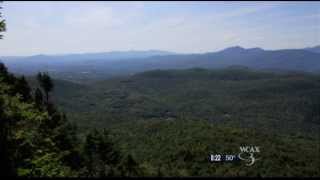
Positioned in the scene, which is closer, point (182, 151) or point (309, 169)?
point (309, 169)

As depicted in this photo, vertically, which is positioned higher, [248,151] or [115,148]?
[115,148]

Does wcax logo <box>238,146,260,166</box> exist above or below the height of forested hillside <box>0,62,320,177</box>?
below

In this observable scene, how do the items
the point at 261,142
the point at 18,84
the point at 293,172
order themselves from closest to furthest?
the point at 18,84
the point at 293,172
the point at 261,142

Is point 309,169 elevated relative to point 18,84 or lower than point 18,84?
lower

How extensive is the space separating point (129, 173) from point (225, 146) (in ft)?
132

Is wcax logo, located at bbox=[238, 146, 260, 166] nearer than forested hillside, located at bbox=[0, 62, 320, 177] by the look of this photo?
No

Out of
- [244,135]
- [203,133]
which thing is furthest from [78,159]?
[244,135]

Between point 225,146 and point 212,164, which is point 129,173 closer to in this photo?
point 212,164

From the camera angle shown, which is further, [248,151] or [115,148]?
[248,151]

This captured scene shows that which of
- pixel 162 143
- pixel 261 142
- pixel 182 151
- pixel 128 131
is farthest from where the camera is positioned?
pixel 128 131

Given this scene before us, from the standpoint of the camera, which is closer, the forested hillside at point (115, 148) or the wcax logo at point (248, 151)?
the forested hillside at point (115, 148)

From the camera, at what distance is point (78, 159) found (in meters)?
44.7

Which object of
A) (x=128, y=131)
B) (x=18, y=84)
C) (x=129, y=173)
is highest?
(x=18, y=84)

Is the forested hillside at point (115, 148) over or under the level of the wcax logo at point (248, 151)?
over
